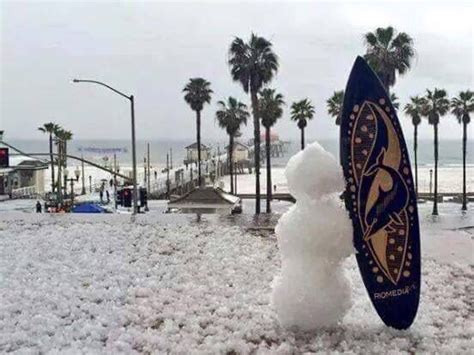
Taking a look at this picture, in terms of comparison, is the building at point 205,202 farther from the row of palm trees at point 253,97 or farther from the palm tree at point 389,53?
the palm tree at point 389,53

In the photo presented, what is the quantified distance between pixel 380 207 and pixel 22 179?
58.4 m

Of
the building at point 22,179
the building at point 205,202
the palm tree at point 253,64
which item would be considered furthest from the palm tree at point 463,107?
the building at point 22,179

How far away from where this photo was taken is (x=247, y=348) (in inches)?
301

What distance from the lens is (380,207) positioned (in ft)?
27.2

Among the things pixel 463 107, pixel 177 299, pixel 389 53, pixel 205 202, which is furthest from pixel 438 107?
pixel 177 299

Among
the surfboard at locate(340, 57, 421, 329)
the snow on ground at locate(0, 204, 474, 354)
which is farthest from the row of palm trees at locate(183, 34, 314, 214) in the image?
the surfboard at locate(340, 57, 421, 329)

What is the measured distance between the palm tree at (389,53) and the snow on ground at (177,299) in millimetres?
20141

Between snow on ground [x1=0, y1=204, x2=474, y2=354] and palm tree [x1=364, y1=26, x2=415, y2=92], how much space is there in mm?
20141

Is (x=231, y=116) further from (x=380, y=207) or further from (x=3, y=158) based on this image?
(x=380, y=207)

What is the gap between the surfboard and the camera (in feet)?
27.1

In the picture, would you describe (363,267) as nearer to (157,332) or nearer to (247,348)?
(247,348)

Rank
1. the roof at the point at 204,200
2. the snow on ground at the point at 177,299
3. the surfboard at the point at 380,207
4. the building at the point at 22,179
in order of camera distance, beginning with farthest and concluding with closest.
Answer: the building at the point at 22,179, the roof at the point at 204,200, the surfboard at the point at 380,207, the snow on ground at the point at 177,299

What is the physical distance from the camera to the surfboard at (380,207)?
825 centimetres

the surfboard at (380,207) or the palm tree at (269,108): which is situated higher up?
the palm tree at (269,108)
